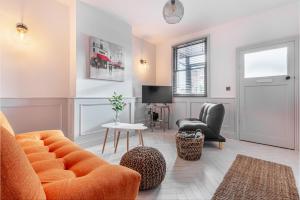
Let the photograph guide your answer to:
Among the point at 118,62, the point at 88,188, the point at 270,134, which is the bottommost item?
the point at 270,134

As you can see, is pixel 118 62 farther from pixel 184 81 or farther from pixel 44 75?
pixel 184 81

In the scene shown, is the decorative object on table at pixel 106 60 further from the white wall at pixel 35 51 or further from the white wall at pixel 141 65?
the white wall at pixel 141 65

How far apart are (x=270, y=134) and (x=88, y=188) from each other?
3613 mm

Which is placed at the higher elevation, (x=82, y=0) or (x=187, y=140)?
(x=82, y=0)

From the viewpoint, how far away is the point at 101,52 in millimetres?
3398

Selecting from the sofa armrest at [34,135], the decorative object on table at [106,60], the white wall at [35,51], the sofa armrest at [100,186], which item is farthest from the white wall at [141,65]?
the sofa armrest at [100,186]

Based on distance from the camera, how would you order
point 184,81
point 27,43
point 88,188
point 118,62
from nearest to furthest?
point 88,188 → point 27,43 → point 118,62 → point 184,81

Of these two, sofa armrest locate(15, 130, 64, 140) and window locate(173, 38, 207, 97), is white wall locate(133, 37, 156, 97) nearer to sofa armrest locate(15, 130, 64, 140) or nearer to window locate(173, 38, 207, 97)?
window locate(173, 38, 207, 97)

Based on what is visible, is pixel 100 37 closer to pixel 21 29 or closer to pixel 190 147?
pixel 21 29

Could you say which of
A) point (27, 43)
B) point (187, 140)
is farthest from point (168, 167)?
point (27, 43)

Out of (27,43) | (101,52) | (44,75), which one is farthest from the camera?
(101,52)

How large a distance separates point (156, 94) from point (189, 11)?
2.11 meters

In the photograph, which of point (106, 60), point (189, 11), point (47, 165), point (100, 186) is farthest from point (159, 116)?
point (100, 186)

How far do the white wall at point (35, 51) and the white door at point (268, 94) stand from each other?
12.0 feet
